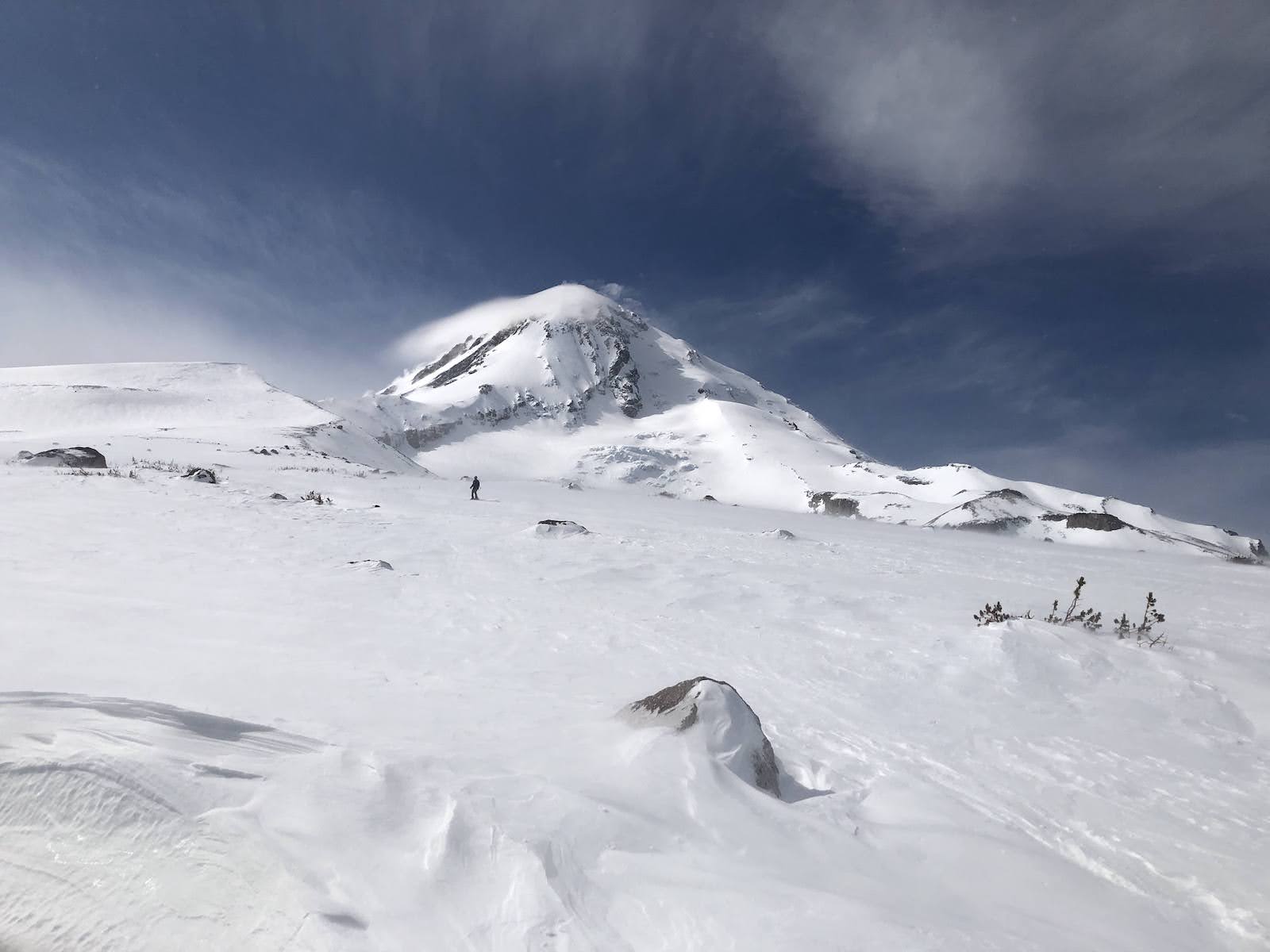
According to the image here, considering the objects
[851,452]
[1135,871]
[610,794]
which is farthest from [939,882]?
[851,452]

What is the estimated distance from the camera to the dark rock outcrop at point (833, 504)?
229 feet

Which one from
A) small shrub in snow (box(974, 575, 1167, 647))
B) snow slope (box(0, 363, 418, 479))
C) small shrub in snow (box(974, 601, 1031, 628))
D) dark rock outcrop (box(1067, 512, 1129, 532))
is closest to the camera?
small shrub in snow (box(974, 575, 1167, 647))

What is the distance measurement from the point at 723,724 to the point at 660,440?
12663 centimetres

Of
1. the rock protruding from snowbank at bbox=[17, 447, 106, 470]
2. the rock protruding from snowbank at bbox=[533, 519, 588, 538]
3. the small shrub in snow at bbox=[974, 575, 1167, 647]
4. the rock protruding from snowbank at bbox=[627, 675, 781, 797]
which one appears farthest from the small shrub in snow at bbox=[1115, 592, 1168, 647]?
the rock protruding from snowbank at bbox=[17, 447, 106, 470]

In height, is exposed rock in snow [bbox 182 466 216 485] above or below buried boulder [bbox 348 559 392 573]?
above

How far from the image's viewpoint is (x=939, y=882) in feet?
10.1

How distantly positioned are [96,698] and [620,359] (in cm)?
17291

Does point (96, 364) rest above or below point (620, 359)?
below

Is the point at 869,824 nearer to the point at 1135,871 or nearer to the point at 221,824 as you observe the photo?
the point at 1135,871

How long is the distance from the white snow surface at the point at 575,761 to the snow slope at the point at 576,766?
2 cm

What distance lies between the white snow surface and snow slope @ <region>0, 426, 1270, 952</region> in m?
0.02

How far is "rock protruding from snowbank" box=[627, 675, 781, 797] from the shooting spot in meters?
3.75

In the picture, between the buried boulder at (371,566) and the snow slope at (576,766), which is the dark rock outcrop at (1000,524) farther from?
the buried boulder at (371,566)

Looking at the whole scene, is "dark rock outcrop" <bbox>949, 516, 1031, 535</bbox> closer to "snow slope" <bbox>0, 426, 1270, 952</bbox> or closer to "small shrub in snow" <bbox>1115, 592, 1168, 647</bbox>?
"snow slope" <bbox>0, 426, 1270, 952</bbox>
